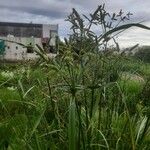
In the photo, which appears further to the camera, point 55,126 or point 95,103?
point 55,126

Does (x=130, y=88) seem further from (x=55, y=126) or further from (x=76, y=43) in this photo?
(x=76, y=43)

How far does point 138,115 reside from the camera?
3.21 metres

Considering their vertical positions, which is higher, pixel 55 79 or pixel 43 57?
pixel 43 57

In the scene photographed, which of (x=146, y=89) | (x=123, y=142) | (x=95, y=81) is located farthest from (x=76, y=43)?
(x=146, y=89)

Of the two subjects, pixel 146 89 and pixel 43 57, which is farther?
pixel 146 89

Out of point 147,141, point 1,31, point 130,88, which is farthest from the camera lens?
point 1,31

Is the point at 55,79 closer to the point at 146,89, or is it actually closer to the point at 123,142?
the point at 123,142

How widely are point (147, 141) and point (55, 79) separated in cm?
66

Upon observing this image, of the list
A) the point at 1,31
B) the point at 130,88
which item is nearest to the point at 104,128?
the point at 130,88

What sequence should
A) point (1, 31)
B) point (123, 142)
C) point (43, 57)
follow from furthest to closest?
point (1, 31)
point (123, 142)
point (43, 57)

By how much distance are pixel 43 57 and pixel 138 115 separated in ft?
3.98

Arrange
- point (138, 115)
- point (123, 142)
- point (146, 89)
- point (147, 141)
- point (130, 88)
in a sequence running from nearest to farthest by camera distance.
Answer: point (123, 142)
point (147, 141)
point (138, 115)
point (146, 89)
point (130, 88)

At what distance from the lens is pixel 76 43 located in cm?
244

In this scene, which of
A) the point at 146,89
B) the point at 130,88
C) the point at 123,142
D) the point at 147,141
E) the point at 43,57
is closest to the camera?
the point at 43,57
